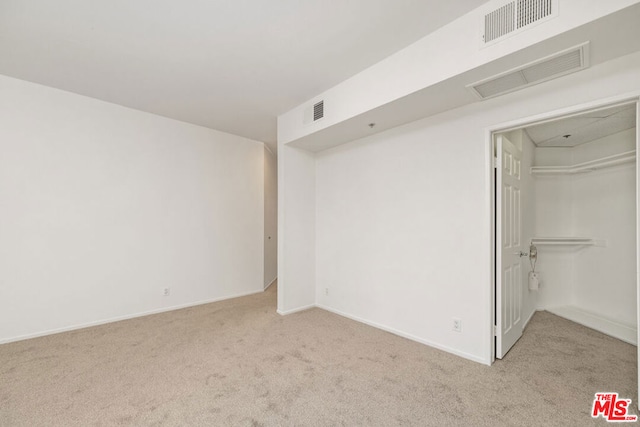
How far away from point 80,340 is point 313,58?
361 cm

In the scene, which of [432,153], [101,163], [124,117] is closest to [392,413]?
[432,153]

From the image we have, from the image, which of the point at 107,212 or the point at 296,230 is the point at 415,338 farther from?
the point at 107,212

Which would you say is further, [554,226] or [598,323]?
[554,226]

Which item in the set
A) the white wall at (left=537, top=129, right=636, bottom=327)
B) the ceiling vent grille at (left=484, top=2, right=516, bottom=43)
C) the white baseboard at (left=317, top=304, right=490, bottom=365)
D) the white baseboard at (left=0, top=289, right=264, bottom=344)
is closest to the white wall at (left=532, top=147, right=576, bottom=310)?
the white wall at (left=537, top=129, right=636, bottom=327)

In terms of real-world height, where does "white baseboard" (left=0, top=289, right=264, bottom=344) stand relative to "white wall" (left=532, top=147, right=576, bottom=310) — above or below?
below

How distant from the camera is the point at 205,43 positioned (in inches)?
92.4

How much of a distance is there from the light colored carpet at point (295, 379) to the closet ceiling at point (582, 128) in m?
2.17

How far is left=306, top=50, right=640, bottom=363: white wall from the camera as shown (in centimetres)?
235

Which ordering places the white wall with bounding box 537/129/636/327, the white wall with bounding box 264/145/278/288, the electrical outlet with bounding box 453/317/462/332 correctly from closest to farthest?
the electrical outlet with bounding box 453/317/462/332
the white wall with bounding box 537/129/636/327
the white wall with bounding box 264/145/278/288

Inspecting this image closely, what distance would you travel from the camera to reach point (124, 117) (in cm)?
362

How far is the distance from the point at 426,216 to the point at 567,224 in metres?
2.64

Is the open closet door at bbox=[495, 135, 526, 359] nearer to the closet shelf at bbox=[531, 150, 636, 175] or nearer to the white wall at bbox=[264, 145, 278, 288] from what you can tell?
the closet shelf at bbox=[531, 150, 636, 175]

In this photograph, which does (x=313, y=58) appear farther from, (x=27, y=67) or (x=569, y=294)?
(x=569, y=294)

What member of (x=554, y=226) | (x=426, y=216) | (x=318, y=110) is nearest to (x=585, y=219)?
(x=554, y=226)
